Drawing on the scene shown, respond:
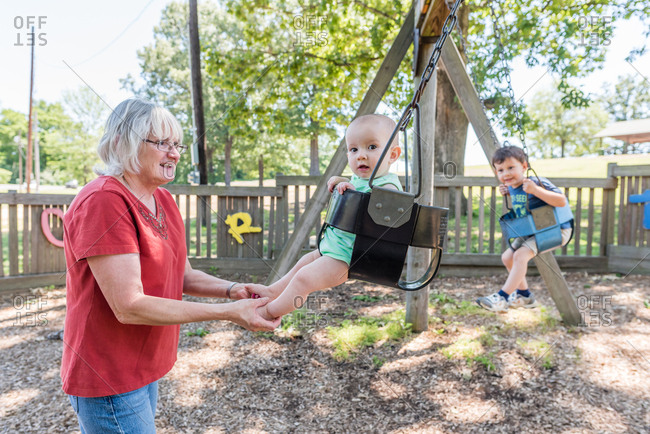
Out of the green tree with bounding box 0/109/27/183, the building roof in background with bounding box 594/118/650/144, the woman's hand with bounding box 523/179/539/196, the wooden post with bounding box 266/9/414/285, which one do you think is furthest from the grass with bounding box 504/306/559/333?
the green tree with bounding box 0/109/27/183

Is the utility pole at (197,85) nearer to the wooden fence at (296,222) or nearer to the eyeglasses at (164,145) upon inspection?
the wooden fence at (296,222)

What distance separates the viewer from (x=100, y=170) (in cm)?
161

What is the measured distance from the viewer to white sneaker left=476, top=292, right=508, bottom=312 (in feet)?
12.0

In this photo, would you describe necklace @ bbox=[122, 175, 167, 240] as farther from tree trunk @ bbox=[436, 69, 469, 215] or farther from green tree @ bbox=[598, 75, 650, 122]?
green tree @ bbox=[598, 75, 650, 122]

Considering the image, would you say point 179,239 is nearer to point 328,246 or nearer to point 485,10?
point 328,246

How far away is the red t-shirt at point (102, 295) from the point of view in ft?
4.32

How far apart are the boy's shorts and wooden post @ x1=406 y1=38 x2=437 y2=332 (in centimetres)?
76

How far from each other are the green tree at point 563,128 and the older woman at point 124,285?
48389 millimetres

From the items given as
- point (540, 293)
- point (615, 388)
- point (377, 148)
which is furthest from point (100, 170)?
point (540, 293)

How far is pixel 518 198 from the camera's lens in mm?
3488

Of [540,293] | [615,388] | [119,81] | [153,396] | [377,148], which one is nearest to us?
[153,396]

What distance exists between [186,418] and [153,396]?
1.55 m

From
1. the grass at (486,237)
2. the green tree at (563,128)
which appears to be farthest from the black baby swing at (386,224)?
the green tree at (563,128)

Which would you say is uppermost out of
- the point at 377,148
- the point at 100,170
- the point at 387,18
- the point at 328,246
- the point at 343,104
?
the point at 387,18
